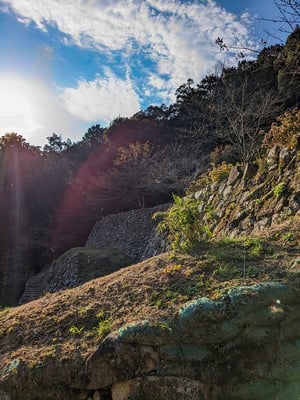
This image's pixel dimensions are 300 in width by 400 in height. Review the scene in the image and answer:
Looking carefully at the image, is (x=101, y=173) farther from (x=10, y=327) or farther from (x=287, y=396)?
(x=287, y=396)

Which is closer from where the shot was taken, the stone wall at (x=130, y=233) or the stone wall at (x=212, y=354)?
the stone wall at (x=212, y=354)

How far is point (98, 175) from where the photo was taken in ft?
60.5

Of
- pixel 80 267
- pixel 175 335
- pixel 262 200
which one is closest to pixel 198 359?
pixel 175 335

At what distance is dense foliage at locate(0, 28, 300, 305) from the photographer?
1457 centimetres

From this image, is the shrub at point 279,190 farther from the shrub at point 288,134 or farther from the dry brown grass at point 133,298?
the dry brown grass at point 133,298

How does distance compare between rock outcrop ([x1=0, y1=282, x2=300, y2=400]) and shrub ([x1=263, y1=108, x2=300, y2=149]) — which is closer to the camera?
rock outcrop ([x1=0, y1=282, x2=300, y2=400])

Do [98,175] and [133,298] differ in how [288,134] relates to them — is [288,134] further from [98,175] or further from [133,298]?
[98,175]

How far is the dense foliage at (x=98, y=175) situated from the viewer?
47.8 feet

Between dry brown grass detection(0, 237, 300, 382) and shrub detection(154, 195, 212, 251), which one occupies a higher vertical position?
shrub detection(154, 195, 212, 251)

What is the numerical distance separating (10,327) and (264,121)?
1096cm

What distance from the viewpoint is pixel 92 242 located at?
15.6 m

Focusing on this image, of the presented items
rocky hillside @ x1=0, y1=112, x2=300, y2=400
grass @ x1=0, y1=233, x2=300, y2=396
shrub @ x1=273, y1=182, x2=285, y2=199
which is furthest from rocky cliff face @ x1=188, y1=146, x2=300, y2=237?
rocky hillside @ x1=0, y1=112, x2=300, y2=400

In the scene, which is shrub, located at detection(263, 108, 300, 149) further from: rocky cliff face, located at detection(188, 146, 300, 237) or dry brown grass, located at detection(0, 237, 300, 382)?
dry brown grass, located at detection(0, 237, 300, 382)

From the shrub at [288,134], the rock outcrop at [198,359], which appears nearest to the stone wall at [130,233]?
the shrub at [288,134]
